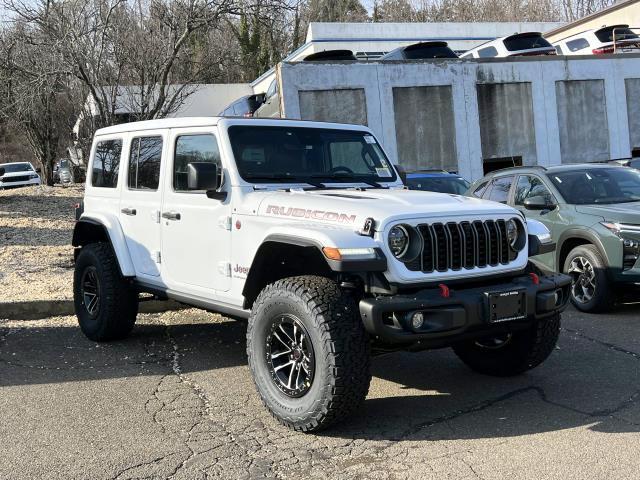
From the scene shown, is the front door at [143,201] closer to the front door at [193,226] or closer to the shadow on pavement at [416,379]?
the front door at [193,226]

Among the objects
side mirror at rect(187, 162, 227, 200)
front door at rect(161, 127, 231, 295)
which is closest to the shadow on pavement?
front door at rect(161, 127, 231, 295)

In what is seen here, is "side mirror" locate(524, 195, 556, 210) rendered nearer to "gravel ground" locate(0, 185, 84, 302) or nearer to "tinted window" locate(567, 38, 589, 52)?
"gravel ground" locate(0, 185, 84, 302)

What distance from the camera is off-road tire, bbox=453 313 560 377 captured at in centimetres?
497

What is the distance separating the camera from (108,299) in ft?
20.8

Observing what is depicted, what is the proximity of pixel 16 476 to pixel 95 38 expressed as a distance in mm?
12186

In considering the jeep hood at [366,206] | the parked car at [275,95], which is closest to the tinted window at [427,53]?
the parked car at [275,95]

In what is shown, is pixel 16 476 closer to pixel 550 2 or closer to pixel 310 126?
pixel 310 126

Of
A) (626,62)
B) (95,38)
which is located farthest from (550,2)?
(95,38)

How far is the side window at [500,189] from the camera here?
345 inches

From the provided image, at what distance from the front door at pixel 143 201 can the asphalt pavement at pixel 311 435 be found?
905 mm

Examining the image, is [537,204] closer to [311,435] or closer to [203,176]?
[203,176]

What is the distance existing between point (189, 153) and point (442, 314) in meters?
2.64

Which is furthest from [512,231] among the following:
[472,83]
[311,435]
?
[472,83]

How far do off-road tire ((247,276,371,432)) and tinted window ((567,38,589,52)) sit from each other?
21252 millimetres
